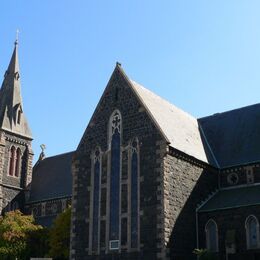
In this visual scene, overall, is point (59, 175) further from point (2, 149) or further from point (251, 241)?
point (251, 241)

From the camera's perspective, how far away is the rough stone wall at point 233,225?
1174 inches

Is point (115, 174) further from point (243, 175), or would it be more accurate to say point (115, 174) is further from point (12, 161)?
point (12, 161)


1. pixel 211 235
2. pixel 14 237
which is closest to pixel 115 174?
pixel 211 235

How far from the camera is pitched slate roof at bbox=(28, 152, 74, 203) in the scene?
53.1 metres

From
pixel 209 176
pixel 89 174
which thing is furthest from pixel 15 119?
pixel 209 176

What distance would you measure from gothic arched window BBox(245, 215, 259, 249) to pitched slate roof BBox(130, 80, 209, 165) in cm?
582

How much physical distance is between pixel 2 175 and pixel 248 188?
96.8 feet

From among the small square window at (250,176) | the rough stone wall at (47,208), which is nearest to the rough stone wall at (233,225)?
the small square window at (250,176)

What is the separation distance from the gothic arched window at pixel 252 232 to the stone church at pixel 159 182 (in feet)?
0.18

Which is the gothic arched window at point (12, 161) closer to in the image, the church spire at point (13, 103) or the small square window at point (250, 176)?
the church spire at point (13, 103)

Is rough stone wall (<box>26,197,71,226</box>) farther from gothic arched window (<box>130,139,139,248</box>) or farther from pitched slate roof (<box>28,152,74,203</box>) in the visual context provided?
gothic arched window (<box>130,139,139,248</box>)

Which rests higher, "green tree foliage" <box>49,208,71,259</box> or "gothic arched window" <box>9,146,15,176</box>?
"gothic arched window" <box>9,146,15,176</box>

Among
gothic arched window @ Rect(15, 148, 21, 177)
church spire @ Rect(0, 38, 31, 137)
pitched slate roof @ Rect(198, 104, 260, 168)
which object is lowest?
pitched slate roof @ Rect(198, 104, 260, 168)

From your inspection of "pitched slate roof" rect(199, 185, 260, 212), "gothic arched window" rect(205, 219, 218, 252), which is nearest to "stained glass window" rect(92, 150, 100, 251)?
"pitched slate roof" rect(199, 185, 260, 212)
